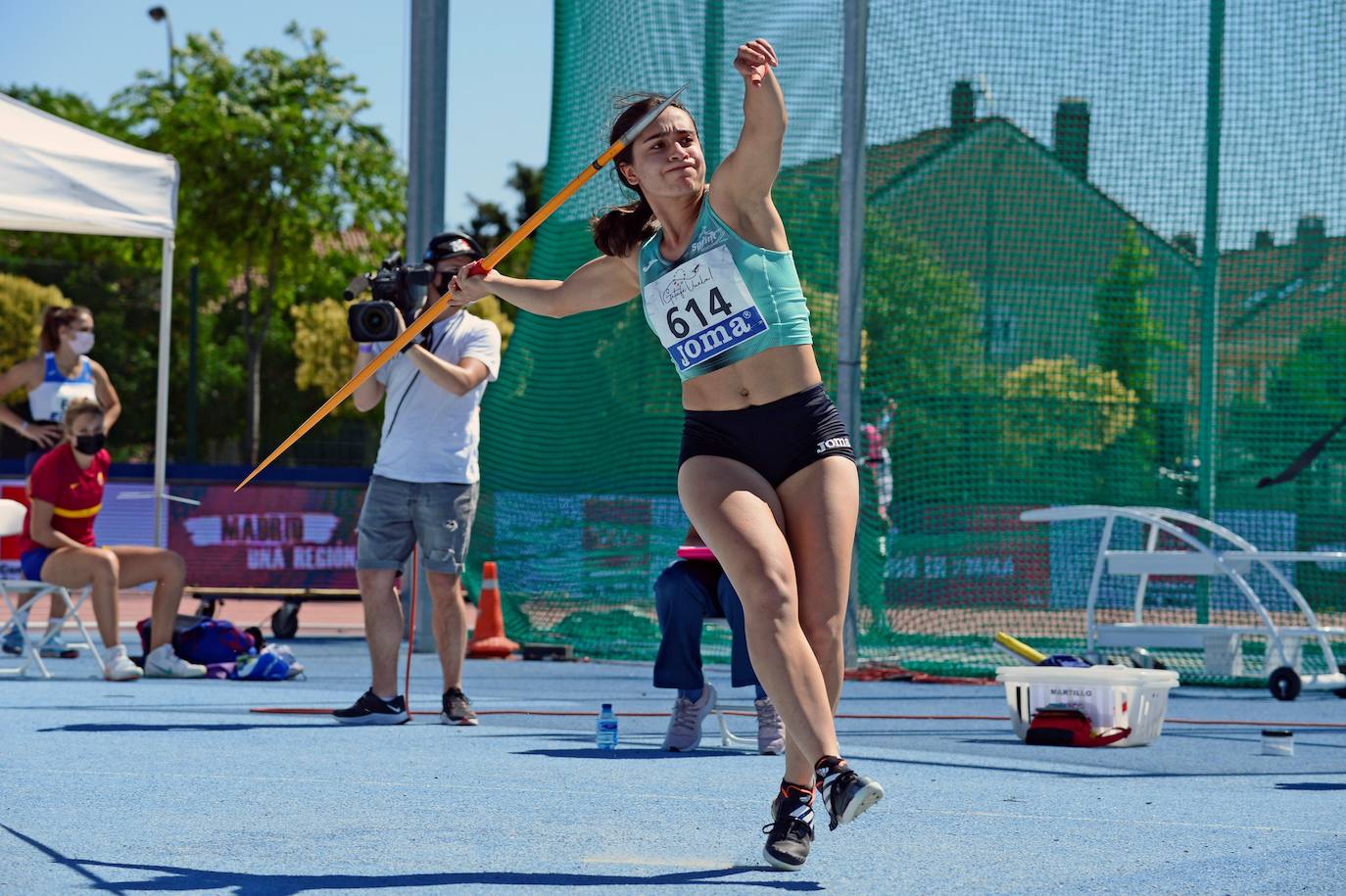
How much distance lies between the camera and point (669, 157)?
427cm

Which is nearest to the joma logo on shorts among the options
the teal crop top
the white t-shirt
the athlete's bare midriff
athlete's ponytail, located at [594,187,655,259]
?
the athlete's bare midriff

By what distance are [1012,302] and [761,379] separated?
776cm

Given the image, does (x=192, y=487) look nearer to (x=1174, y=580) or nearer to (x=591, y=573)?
(x=591, y=573)

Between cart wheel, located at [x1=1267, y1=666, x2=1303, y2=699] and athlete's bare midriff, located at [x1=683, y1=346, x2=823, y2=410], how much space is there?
20.0ft

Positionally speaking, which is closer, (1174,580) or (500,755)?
(500,755)

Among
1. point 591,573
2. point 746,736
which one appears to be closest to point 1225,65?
point 591,573

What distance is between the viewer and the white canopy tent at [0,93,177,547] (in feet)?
31.8

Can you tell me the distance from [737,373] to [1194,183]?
7816 millimetres

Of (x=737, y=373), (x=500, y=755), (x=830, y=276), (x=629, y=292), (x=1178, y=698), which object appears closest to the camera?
(x=737, y=373)

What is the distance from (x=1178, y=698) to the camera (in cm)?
983

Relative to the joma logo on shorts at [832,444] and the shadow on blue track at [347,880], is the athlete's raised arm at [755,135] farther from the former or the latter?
the shadow on blue track at [347,880]

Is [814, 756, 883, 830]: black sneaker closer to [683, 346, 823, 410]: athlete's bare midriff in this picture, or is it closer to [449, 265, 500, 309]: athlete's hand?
[683, 346, 823, 410]: athlete's bare midriff

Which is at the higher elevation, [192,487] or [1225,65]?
[1225,65]

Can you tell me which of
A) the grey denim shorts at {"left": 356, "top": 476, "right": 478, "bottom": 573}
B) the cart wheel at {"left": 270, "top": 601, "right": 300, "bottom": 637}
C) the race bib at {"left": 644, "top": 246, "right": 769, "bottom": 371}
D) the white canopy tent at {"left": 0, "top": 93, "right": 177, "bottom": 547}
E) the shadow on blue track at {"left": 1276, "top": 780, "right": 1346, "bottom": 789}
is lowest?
the cart wheel at {"left": 270, "top": 601, "right": 300, "bottom": 637}
